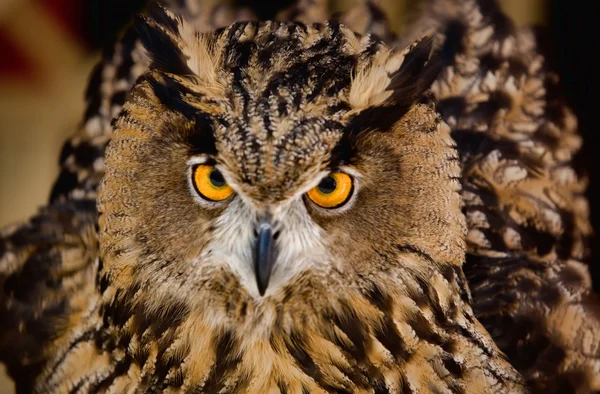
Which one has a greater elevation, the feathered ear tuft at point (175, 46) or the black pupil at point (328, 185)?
the feathered ear tuft at point (175, 46)

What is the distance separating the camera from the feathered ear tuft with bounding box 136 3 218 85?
3.44 feet

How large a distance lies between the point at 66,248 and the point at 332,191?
2.32 ft

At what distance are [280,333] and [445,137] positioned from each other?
381 millimetres

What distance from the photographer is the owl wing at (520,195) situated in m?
1.33

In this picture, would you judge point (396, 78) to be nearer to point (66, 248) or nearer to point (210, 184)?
point (210, 184)

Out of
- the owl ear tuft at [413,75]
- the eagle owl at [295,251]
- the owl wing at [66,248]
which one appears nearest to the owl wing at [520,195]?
the eagle owl at [295,251]

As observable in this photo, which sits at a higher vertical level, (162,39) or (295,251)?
(162,39)

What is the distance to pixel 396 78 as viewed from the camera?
107 centimetres

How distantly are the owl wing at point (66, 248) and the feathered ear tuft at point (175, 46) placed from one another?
298 millimetres

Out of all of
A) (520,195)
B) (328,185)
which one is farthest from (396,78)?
(520,195)

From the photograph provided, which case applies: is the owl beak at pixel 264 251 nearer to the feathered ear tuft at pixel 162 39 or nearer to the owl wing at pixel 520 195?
the feathered ear tuft at pixel 162 39

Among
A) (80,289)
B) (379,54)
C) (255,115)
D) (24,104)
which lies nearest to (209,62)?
(255,115)

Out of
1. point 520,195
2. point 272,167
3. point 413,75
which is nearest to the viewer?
point 272,167

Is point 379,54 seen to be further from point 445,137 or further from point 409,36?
point 409,36
